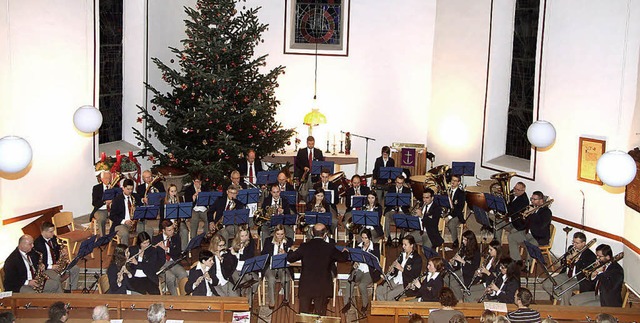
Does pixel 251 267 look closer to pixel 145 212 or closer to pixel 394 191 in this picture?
pixel 145 212

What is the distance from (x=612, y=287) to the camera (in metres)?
13.6

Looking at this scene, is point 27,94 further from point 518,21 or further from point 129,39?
point 518,21

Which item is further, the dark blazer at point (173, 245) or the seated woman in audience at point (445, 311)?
the dark blazer at point (173, 245)

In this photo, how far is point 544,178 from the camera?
1842 cm

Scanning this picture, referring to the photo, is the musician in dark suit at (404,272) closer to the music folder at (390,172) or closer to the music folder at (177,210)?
the music folder at (177,210)

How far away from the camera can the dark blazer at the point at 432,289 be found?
1365 centimetres

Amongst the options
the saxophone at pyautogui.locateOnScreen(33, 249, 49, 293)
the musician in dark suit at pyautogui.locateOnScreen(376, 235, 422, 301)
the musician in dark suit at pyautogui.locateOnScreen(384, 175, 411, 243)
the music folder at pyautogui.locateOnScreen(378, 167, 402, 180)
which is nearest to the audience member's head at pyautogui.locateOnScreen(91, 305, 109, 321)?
the saxophone at pyautogui.locateOnScreen(33, 249, 49, 293)

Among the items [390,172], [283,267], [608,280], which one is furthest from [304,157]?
[608,280]

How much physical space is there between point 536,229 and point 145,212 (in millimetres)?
7441

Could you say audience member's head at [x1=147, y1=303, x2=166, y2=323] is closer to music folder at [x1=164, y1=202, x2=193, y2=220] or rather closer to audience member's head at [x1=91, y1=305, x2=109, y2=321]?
audience member's head at [x1=91, y1=305, x2=109, y2=321]

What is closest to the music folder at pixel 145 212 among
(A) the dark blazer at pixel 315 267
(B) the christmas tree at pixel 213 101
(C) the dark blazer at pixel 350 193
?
(A) the dark blazer at pixel 315 267

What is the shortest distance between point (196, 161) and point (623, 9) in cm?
968

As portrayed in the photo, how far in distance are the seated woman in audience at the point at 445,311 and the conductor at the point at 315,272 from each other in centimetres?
241

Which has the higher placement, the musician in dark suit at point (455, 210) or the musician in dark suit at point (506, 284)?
the musician in dark suit at point (455, 210)
